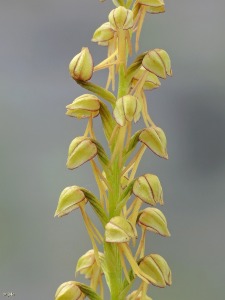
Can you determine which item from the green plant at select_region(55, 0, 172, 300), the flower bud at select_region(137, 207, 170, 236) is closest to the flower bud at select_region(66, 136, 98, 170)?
the green plant at select_region(55, 0, 172, 300)

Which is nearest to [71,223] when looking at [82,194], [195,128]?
[195,128]

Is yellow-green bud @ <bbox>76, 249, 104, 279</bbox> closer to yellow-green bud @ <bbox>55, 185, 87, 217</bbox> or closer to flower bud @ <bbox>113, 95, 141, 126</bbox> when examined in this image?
yellow-green bud @ <bbox>55, 185, 87, 217</bbox>

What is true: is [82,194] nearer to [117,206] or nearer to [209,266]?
[117,206]

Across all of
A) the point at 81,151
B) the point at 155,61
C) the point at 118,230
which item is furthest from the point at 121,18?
the point at 118,230

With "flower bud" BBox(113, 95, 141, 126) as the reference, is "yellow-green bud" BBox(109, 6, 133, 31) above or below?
above

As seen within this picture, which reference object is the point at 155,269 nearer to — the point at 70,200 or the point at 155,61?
the point at 70,200

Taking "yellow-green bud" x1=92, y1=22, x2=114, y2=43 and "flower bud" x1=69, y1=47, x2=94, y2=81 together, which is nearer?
"flower bud" x1=69, y1=47, x2=94, y2=81
